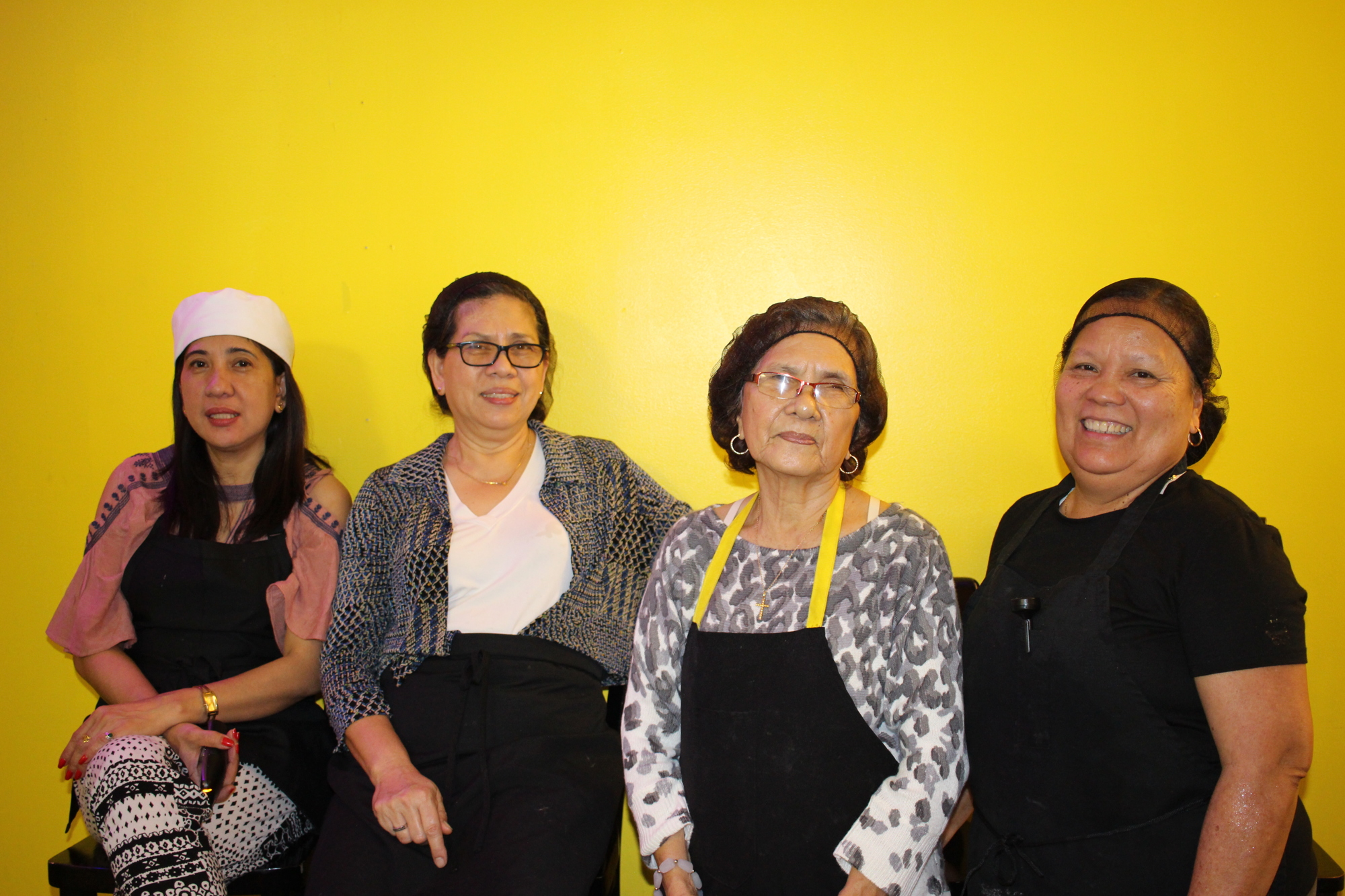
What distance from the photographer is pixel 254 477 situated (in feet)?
8.09

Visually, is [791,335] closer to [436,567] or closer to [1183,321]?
[1183,321]

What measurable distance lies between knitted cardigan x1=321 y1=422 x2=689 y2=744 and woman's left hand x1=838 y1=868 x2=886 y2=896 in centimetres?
82

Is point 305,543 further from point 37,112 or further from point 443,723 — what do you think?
point 37,112

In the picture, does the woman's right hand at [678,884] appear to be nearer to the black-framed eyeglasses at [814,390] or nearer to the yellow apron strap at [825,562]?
the yellow apron strap at [825,562]

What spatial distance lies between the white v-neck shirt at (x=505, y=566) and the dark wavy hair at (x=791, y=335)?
57 cm

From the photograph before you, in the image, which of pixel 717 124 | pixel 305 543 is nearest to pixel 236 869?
pixel 305 543

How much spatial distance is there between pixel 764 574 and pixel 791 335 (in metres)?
0.56

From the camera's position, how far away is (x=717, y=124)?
257cm

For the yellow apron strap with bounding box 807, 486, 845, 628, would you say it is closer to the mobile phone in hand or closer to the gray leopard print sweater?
the gray leopard print sweater

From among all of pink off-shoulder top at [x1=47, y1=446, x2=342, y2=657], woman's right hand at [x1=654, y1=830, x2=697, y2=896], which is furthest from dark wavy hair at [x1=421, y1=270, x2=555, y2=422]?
woman's right hand at [x1=654, y1=830, x2=697, y2=896]

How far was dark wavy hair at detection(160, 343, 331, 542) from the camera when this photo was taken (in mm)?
2379

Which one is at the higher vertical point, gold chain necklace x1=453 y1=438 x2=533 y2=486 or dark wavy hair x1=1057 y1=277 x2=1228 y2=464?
dark wavy hair x1=1057 y1=277 x2=1228 y2=464

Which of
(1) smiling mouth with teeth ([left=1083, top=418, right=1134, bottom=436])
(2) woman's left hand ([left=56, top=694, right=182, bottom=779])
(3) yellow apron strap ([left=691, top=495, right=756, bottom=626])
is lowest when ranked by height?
(2) woman's left hand ([left=56, top=694, right=182, bottom=779])

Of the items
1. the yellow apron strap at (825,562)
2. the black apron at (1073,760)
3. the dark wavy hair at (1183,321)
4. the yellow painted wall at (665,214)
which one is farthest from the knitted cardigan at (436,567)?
the dark wavy hair at (1183,321)
